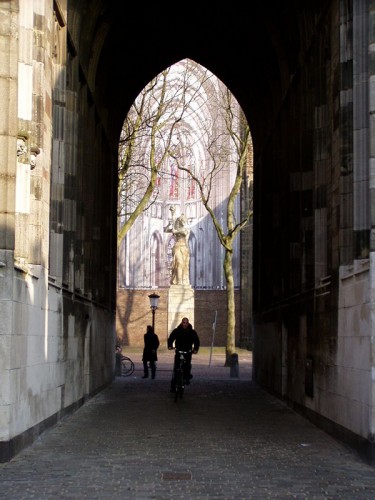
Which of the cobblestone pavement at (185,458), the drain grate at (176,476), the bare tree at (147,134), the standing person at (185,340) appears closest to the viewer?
the cobblestone pavement at (185,458)

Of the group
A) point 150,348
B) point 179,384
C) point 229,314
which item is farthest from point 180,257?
point 179,384

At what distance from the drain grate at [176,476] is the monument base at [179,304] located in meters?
40.4

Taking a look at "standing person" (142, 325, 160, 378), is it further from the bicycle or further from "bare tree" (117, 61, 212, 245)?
the bicycle

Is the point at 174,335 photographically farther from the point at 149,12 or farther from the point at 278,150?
the point at 149,12

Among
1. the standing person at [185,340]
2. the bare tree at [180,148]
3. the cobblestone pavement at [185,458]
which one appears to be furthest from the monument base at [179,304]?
the cobblestone pavement at [185,458]

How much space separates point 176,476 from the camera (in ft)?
30.2

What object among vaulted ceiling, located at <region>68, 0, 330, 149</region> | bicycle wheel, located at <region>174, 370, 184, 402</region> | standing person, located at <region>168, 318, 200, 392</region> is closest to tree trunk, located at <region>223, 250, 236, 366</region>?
vaulted ceiling, located at <region>68, 0, 330, 149</region>

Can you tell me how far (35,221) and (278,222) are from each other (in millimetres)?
9999

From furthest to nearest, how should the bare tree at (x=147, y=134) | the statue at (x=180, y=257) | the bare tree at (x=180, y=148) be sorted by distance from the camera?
the statue at (x=180, y=257) → the bare tree at (x=180, y=148) → the bare tree at (x=147, y=134)

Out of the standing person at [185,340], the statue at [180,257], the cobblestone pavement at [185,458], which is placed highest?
the statue at [180,257]

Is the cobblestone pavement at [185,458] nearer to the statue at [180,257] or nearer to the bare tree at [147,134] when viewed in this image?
the bare tree at [147,134]

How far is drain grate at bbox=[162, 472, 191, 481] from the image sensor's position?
29.6 feet

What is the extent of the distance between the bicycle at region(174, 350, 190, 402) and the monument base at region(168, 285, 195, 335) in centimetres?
3047

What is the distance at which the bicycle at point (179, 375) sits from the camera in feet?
61.1
